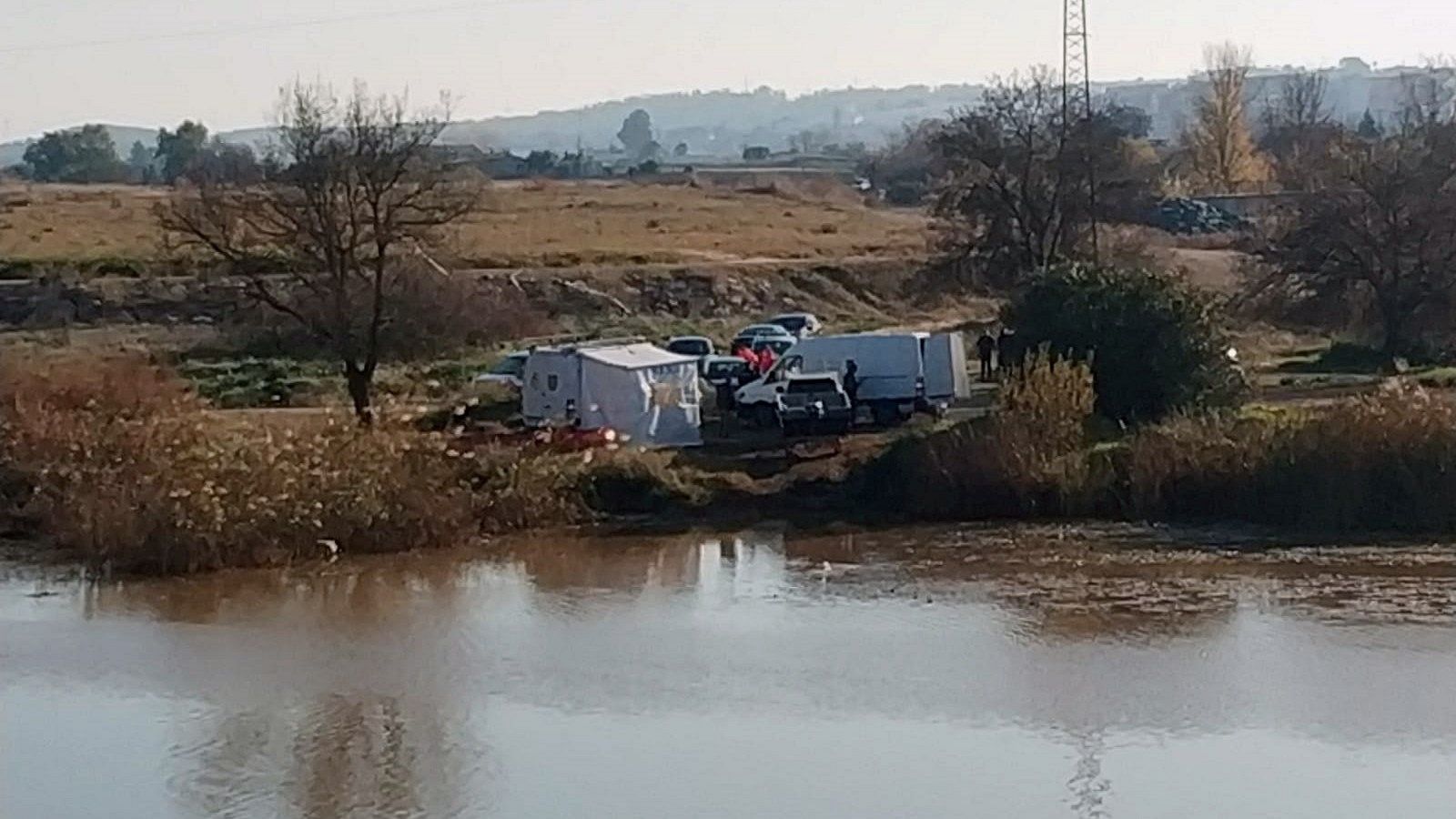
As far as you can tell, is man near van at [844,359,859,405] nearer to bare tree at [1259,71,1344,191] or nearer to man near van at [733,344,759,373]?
man near van at [733,344,759,373]

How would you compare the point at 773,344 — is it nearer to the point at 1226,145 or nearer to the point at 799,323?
the point at 799,323

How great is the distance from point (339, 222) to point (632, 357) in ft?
15.3

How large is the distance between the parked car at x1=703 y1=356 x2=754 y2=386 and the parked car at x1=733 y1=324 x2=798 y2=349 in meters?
4.81

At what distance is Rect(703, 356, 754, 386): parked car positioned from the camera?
111 feet

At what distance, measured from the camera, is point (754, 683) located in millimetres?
18938

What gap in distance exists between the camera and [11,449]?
27.7 meters

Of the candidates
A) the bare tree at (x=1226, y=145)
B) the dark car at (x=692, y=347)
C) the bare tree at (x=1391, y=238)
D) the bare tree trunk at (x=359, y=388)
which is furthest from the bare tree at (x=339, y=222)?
the bare tree at (x=1226, y=145)

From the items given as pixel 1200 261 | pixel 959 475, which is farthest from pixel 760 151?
pixel 959 475

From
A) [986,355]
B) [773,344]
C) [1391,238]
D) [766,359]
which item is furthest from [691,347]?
[1391,238]

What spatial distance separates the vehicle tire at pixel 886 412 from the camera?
3161 cm

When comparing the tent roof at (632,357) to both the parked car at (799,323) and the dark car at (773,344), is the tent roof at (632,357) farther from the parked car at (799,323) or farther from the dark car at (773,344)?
the parked car at (799,323)

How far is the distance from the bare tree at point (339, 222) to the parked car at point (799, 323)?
11264 millimetres

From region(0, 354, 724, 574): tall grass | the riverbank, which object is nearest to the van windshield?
the riverbank

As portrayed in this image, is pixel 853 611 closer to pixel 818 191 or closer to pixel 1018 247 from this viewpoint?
pixel 1018 247
